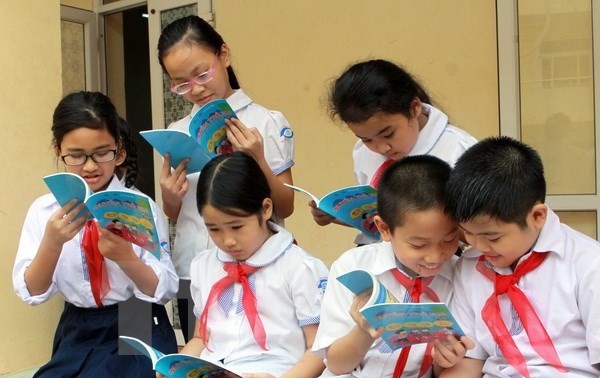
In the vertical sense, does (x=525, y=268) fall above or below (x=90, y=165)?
below

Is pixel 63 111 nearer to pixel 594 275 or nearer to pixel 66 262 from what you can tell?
pixel 66 262

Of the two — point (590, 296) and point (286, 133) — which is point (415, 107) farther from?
point (590, 296)

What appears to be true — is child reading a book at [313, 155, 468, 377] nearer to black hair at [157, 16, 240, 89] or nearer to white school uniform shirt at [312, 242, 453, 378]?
white school uniform shirt at [312, 242, 453, 378]

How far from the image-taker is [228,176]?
230 cm

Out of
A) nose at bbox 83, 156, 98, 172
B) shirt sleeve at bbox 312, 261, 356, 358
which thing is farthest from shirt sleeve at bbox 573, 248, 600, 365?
nose at bbox 83, 156, 98, 172

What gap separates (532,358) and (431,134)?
0.72m

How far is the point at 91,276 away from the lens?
99.7 inches

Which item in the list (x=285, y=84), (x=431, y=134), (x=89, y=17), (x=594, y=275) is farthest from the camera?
(x=89, y=17)

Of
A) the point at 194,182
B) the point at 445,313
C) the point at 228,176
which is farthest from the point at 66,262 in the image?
the point at 445,313

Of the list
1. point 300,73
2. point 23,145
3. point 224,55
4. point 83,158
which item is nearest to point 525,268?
point 224,55

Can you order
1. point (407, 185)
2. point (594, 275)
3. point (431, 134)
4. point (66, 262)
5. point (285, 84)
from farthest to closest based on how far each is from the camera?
point (285, 84) → point (66, 262) → point (431, 134) → point (407, 185) → point (594, 275)

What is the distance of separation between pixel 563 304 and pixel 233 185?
0.96 metres

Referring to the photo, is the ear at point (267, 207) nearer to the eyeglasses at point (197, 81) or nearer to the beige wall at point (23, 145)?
the eyeglasses at point (197, 81)

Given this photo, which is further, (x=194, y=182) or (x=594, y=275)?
(x=194, y=182)
